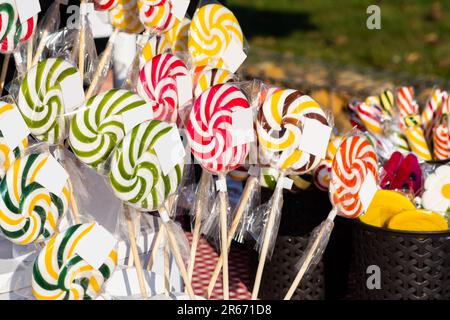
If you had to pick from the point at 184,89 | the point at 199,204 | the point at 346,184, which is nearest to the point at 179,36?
the point at 184,89

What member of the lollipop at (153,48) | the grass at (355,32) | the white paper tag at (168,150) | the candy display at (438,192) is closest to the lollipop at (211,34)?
the lollipop at (153,48)

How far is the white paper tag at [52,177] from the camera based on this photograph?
1.44 meters

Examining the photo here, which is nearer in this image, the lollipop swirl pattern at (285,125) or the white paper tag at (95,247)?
the white paper tag at (95,247)

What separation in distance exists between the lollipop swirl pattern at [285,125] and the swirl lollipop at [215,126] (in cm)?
6

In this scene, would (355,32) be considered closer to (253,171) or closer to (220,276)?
(220,276)

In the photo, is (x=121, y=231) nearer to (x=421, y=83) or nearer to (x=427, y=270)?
(x=427, y=270)

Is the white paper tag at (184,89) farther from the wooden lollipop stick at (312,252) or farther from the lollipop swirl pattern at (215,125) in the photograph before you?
the wooden lollipop stick at (312,252)

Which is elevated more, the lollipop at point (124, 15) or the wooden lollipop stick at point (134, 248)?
the lollipop at point (124, 15)

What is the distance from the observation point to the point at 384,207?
1.82m

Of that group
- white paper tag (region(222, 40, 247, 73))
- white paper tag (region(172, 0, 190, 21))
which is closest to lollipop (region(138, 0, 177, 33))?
white paper tag (region(172, 0, 190, 21))

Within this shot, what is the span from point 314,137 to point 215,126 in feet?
0.60

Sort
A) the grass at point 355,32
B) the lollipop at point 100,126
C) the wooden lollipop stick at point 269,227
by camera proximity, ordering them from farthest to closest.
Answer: the grass at point 355,32
the wooden lollipop stick at point 269,227
the lollipop at point 100,126

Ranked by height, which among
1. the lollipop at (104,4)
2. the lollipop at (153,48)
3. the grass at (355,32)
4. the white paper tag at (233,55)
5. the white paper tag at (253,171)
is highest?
the grass at (355,32)

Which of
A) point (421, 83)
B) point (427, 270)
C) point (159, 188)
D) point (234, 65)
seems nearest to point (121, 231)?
point (159, 188)
